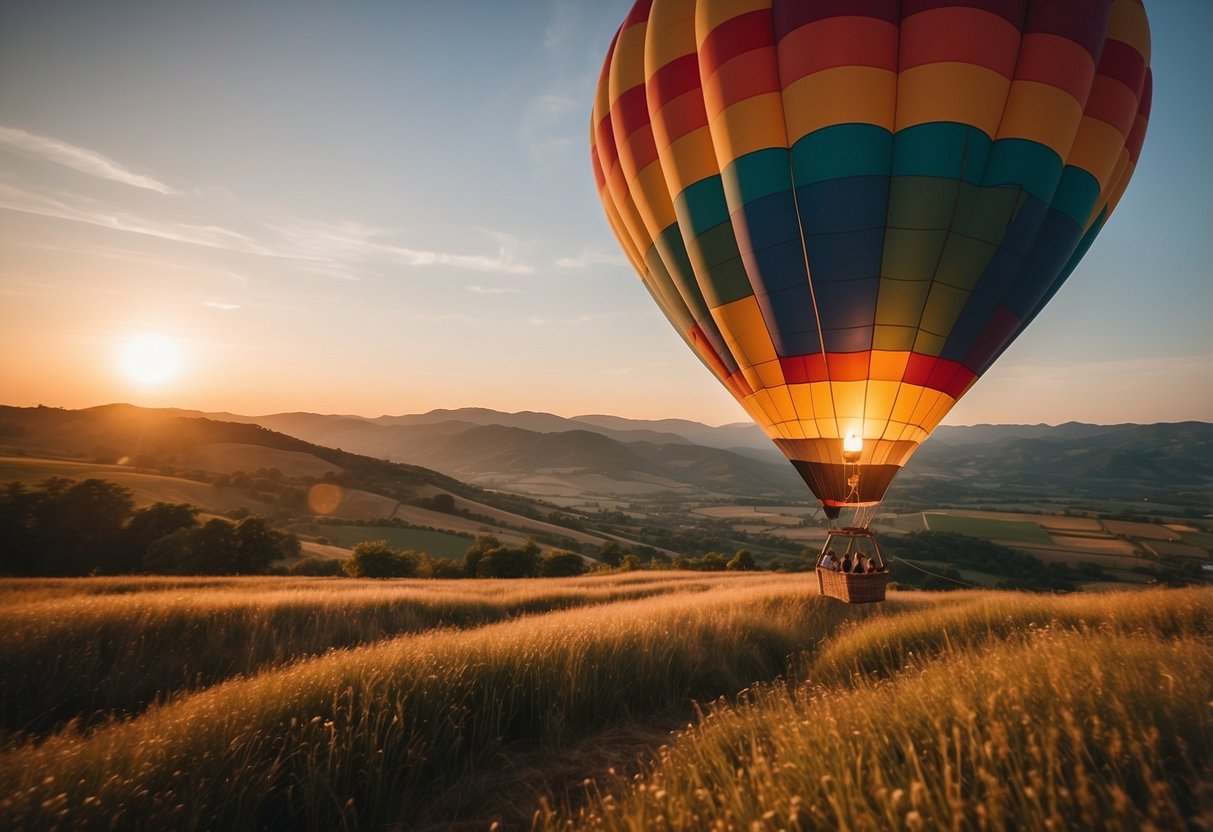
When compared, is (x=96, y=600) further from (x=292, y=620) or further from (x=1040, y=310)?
(x=1040, y=310)

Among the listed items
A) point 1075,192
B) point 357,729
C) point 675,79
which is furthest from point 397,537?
point 1075,192

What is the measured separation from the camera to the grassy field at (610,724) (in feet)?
6.95

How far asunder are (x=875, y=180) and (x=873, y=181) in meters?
0.04

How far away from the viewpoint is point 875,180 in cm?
818

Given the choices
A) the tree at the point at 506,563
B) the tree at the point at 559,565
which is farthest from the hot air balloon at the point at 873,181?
the tree at the point at 559,565

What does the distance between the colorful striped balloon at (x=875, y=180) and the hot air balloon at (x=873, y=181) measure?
0.03 metres

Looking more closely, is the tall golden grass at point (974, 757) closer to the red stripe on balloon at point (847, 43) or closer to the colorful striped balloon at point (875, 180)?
the colorful striped balloon at point (875, 180)

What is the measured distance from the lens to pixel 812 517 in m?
108

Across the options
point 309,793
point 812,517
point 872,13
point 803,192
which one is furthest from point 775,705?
point 812,517

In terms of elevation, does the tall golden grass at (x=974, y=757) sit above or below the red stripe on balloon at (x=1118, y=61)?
below

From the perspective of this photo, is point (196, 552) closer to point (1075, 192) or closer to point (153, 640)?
point (153, 640)

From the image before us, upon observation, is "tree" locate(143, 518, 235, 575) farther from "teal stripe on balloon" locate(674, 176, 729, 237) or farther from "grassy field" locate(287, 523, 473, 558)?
"teal stripe on balloon" locate(674, 176, 729, 237)

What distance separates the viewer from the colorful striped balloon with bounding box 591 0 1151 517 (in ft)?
26.0

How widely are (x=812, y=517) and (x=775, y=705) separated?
11430 centimetres
